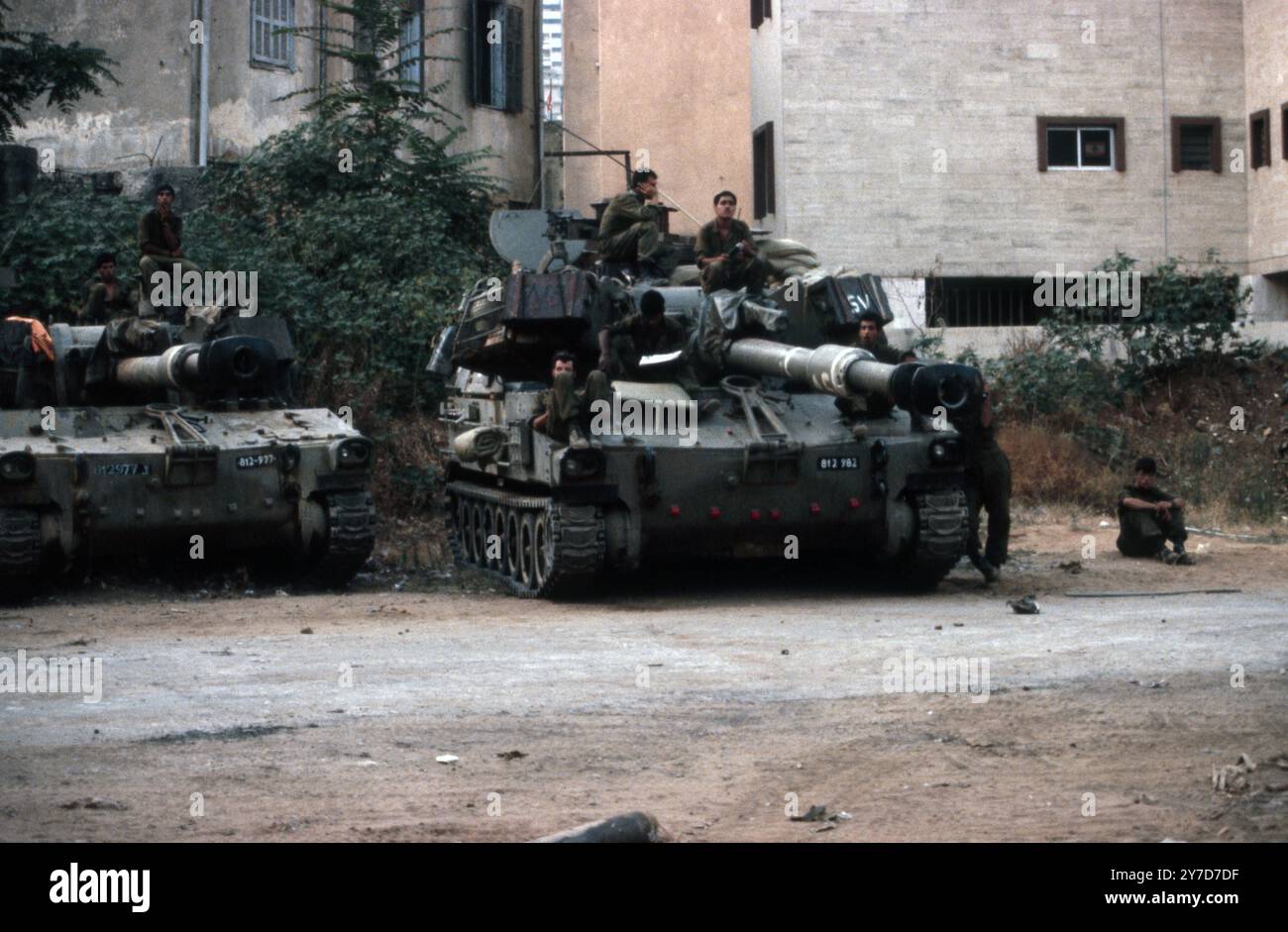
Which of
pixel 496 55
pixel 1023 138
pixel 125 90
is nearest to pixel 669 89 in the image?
pixel 496 55

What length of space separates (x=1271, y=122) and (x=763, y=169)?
6541 mm

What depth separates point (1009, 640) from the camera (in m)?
10.7

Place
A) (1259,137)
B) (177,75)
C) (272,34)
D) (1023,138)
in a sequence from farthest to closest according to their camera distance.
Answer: (1259,137), (1023,138), (272,34), (177,75)

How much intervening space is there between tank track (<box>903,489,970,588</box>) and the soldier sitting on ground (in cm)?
262

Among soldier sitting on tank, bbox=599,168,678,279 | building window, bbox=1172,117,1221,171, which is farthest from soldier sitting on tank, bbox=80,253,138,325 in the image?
building window, bbox=1172,117,1221,171

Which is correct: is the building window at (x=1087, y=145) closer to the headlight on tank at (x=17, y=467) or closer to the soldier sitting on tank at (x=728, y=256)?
the soldier sitting on tank at (x=728, y=256)

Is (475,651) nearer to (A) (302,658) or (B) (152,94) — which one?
(A) (302,658)

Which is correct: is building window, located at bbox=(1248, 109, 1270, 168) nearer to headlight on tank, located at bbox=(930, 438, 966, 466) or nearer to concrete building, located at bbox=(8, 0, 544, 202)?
concrete building, located at bbox=(8, 0, 544, 202)

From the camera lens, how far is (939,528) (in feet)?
43.5

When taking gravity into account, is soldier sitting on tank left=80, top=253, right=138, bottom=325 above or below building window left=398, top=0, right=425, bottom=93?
below

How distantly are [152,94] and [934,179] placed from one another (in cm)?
971

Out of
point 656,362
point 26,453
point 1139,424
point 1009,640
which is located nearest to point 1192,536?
point 1139,424

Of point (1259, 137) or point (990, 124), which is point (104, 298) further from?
point (1259, 137)

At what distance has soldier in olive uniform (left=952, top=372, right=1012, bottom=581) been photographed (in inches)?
544
